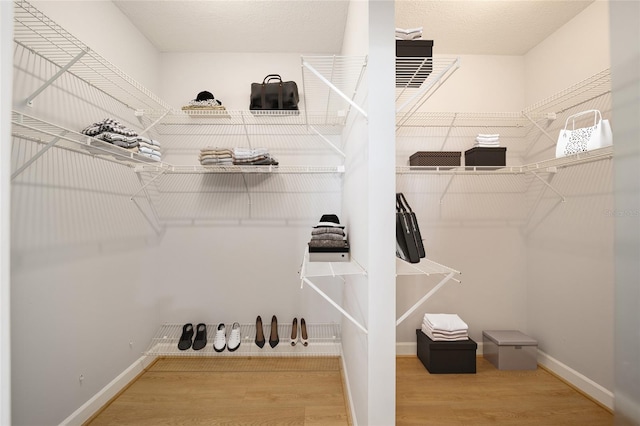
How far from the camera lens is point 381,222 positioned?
1.18m

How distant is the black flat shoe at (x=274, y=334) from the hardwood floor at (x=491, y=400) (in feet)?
3.29

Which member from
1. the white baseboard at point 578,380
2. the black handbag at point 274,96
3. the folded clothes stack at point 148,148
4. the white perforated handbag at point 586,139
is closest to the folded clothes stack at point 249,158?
the black handbag at point 274,96

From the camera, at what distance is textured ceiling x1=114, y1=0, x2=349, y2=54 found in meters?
2.03

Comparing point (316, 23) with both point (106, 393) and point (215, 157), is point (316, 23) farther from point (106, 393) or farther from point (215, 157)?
point (106, 393)

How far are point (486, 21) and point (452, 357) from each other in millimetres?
2573

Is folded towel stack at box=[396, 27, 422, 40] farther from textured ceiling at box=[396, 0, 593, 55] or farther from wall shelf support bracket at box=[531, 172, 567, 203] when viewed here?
wall shelf support bracket at box=[531, 172, 567, 203]

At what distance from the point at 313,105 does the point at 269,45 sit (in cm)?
62

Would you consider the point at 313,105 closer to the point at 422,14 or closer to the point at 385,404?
the point at 422,14

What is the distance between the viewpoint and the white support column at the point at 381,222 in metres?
1.18

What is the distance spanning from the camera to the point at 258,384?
211cm

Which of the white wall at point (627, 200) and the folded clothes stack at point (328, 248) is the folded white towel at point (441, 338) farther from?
the white wall at point (627, 200)

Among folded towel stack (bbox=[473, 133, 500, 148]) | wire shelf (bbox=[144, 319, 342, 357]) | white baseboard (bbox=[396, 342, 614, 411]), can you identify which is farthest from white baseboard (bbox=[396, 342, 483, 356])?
folded towel stack (bbox=[473, 133, 500, 148])

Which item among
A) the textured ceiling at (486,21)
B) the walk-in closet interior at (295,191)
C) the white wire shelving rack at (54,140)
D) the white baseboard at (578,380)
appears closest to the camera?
the white wire shelving rack at (54,140)

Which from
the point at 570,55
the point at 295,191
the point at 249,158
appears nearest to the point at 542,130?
the point at 570,55
